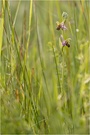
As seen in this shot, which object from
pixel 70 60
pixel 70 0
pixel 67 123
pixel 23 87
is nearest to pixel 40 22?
pixel 70 0

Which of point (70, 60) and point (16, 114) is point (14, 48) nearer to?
point (70, 60)

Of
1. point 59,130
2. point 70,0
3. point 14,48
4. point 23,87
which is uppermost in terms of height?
point 70,0

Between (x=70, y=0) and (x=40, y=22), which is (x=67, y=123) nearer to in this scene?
(x=70, y=0)

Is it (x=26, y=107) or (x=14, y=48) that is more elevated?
(x=14, y=48)

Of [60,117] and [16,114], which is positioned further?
[60,117]

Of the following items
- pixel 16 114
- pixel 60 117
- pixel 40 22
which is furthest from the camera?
pixel 40 22

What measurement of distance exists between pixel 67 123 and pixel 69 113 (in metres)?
0.16

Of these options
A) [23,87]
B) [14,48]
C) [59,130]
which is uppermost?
[14,48]

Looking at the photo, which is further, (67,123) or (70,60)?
(70,60)

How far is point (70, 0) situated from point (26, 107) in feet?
3.29

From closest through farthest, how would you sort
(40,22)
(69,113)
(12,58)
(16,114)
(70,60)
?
(16,114) → (69,113) → (12,58) → (70,60) → (40,22)

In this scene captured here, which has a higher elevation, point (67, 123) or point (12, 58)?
point (12, 58)

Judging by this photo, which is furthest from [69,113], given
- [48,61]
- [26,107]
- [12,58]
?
[48,61]

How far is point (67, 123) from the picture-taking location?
1748 millimetres
